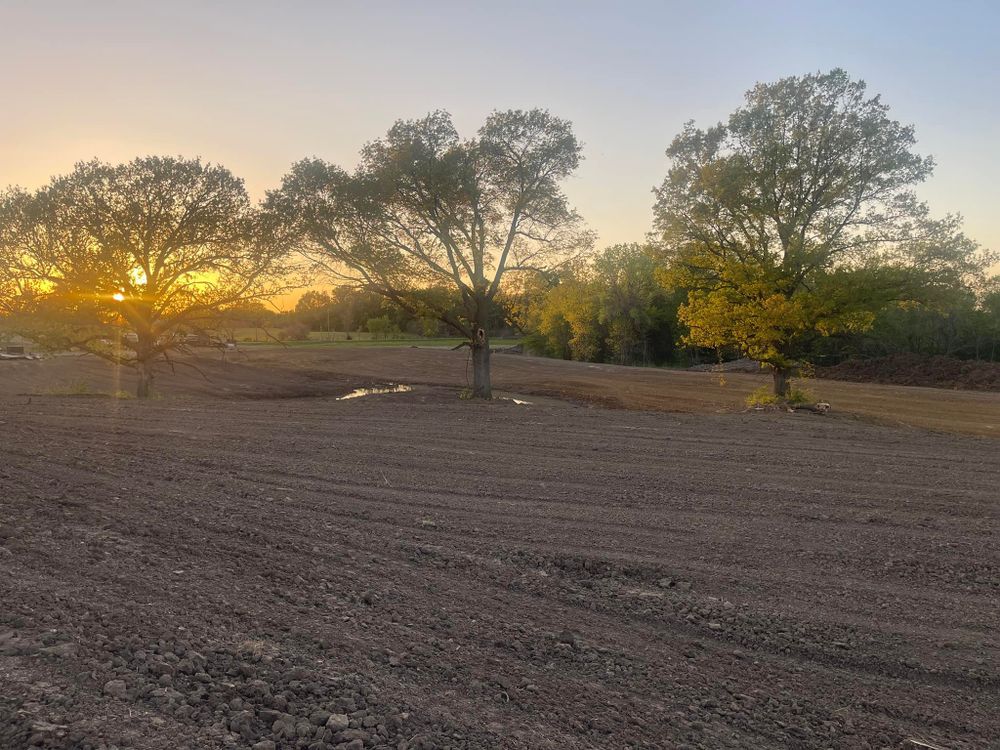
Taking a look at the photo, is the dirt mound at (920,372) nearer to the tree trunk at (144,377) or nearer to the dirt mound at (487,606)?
the dirt mound at (487,606)

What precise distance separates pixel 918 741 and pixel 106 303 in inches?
890

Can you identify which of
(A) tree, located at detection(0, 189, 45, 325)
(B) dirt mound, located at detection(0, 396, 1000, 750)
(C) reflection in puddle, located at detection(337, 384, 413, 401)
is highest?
(A) tree, located at detection(0, 189, 45, 325)

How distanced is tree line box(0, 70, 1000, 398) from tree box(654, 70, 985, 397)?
0.05 m

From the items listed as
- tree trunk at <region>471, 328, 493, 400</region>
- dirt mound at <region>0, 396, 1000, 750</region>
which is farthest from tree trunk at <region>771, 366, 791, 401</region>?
dirt mound at <region>0, 396, 1000, 750</region>

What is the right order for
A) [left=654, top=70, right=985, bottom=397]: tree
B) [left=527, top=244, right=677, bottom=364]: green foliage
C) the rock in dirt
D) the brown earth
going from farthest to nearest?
[left=527, top=244, right=677, bottom=364]: green foliage → the brown earth → [left=654, top=70, right=985, bottom=397]: tree → the rock in dirt

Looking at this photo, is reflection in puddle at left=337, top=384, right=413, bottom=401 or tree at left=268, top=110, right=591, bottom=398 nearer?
tree at left=268, top=110, right=591, bottom=398

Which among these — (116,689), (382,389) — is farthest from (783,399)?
(116,689)

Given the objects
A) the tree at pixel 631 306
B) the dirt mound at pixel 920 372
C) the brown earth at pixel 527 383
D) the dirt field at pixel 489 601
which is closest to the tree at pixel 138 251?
→ the brown earth at pixel 527 383

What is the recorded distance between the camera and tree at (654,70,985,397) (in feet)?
58.7

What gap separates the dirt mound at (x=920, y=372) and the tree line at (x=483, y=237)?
16525mm

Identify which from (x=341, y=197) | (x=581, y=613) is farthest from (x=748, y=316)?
A: (x=581, y=613)

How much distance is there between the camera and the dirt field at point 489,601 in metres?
2.97

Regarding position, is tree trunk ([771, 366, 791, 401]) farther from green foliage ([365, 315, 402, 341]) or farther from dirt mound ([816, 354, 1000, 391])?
green foliage ([365, 315, 402, 341])

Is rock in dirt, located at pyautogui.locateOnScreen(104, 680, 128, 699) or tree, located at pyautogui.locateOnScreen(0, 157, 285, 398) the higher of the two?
tree, located at pyautogui.locateOnScreen(0, 157, 285, 398)
